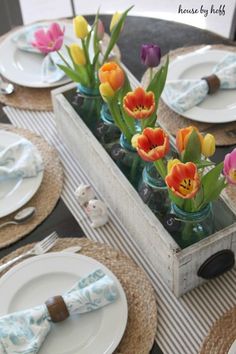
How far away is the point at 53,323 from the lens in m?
1.02

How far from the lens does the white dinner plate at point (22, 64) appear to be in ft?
4.95

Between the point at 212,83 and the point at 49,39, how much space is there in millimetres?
437

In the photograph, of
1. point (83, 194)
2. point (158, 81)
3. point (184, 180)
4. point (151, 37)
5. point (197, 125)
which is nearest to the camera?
point (184, 180)

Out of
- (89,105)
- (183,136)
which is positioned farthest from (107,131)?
(183,136)

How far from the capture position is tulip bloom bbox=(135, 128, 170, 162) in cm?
93

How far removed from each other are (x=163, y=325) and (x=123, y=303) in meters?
0.09

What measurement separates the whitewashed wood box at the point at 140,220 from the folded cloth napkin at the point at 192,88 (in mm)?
254

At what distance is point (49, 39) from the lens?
147 centimetres

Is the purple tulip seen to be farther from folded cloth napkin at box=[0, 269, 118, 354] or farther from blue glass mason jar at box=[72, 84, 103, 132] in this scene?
folded cloth napkin at box=[0, 269, 118, 354]

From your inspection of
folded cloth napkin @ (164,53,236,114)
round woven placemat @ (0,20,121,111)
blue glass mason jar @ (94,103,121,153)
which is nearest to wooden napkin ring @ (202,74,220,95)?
folded cloth napkin @ (164,53,236,114)

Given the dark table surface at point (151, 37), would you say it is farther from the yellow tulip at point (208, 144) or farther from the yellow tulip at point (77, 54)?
the yellow tulip at point (208, 144)

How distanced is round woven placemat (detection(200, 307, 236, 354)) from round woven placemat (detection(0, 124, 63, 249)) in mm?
431

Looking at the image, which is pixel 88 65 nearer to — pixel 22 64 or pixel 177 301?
pixel 22 64

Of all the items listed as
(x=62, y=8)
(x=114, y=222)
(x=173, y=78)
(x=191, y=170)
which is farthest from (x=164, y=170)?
(x=62, y=8)
